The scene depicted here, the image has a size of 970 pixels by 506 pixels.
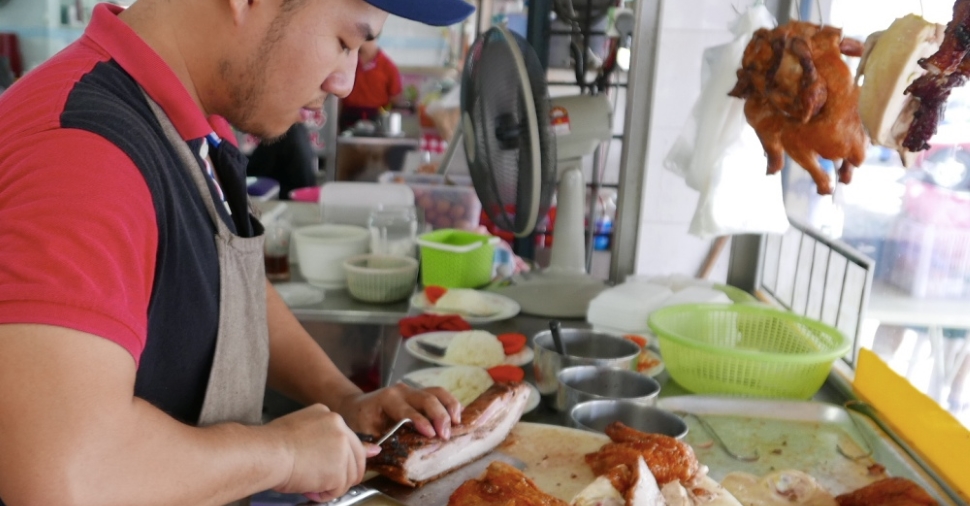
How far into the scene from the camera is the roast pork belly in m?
1.36

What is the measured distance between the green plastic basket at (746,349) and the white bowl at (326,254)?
1363mm

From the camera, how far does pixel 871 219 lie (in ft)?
11.7

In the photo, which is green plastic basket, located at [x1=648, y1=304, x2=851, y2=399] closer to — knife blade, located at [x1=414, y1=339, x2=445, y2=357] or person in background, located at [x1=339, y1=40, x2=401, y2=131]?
knife blade, located at [x1=414, y1=339, x2=445, y2=357]

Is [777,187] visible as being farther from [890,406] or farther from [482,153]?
[482,153]

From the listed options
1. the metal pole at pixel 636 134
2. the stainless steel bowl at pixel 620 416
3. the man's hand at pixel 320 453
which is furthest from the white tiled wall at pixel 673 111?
the man's hand at pixel 320 453

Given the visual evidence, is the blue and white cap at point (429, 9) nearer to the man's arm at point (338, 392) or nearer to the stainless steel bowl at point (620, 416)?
the man's arm at point (338, 392)

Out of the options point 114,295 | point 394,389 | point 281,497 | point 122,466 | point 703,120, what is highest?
point 703,120

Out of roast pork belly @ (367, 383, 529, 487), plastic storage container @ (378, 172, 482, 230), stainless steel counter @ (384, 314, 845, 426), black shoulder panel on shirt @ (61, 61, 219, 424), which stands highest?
black shoulder panel on shirt @ (61, 61, 219, 424)

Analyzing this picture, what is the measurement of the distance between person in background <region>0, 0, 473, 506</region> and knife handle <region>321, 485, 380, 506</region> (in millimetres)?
29

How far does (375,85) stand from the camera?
312 inches

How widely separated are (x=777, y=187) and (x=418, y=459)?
1.30m

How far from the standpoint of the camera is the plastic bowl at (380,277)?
110 inches

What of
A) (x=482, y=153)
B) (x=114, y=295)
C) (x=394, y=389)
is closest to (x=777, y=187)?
(x=482, y=153)

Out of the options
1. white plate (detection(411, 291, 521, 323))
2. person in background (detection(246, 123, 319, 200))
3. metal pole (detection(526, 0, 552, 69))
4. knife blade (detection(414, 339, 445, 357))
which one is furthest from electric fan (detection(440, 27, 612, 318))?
person in background (detection(246, 123, 319, 200))
